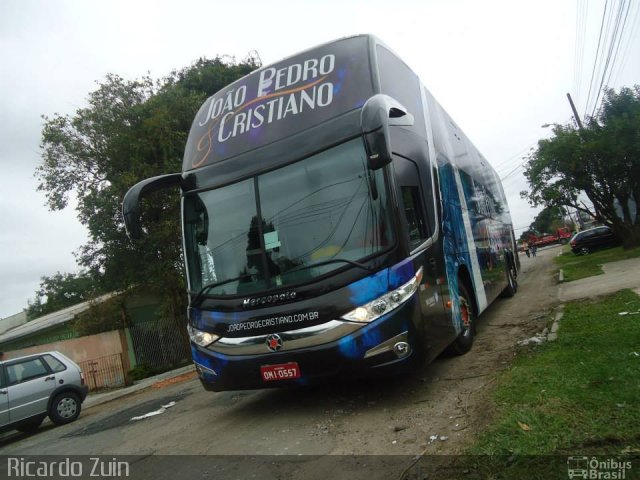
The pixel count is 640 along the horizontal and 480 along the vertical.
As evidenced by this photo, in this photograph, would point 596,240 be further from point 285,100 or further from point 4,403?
point 4,403

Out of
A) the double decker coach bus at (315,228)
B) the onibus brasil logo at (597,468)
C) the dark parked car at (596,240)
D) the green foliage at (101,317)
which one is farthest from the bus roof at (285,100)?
the dark parked car at (596,240)

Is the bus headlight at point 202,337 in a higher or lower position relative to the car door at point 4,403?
higher

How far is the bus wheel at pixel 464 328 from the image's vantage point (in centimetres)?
610

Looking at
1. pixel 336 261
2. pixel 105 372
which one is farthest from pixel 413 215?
pixel 105 372

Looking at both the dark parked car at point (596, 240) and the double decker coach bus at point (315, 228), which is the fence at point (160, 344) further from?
the dark parked car at point (596, 240)

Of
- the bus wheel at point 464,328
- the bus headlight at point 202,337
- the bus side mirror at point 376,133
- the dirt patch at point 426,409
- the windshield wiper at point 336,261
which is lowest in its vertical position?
the dirt patch at point 426,409

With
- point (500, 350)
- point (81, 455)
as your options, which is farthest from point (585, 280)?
point (81, 455)

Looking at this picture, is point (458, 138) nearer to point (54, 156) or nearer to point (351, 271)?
point (351, 271)

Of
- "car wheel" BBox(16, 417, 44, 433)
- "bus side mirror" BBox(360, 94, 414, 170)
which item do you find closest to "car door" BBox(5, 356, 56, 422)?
"car wheel" BBox(16, 417, 44, 433)

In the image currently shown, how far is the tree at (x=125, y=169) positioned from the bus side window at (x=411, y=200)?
13.1m

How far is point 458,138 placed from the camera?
888cm

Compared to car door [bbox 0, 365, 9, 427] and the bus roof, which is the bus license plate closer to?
the bus roof

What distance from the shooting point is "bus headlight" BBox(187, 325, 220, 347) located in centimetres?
494

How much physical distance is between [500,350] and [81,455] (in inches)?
212
